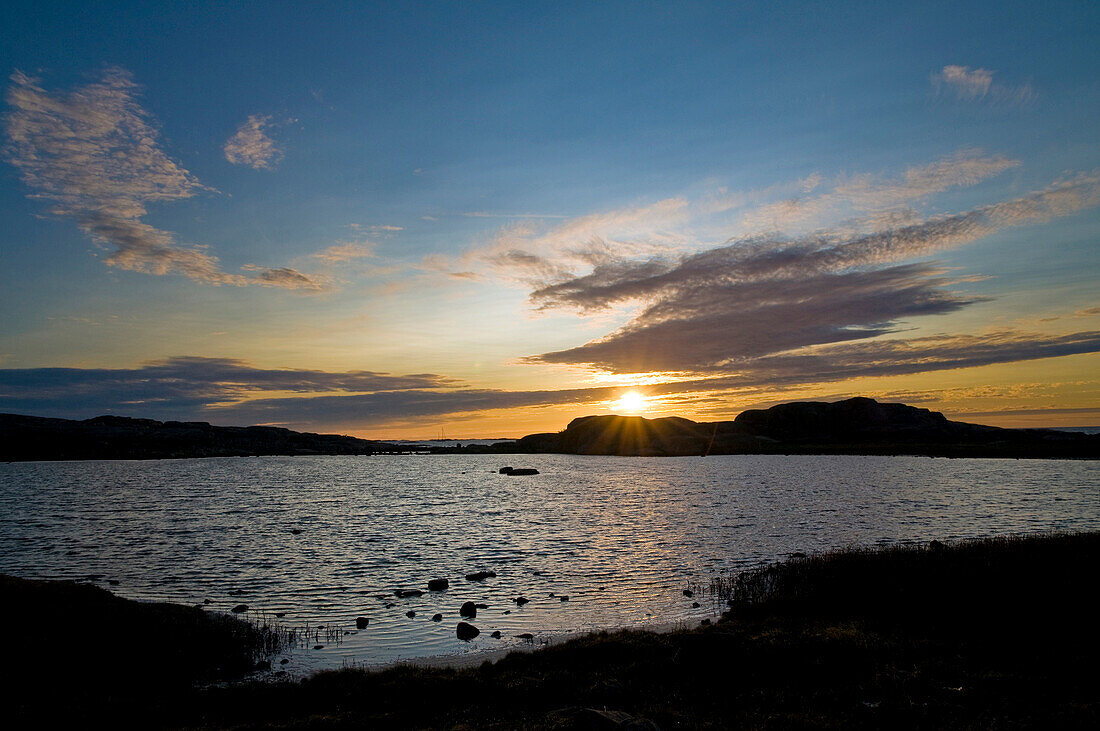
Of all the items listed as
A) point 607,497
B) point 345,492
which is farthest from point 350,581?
point 345,492

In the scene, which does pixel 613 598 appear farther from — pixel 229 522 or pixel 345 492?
pixel 345 492

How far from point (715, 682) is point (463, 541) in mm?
37492

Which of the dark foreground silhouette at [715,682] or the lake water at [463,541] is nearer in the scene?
the dark foreground silhouette at [715,682]

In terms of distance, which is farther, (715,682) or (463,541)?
(463,541)

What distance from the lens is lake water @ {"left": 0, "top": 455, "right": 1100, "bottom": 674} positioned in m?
28.6

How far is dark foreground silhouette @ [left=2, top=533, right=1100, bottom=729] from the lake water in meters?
4.72

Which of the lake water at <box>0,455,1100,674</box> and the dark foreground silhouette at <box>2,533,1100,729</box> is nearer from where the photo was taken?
the dark foreground silhouette at <box>2,533,1100,729</box>

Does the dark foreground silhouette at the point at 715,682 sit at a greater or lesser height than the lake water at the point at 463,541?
greater

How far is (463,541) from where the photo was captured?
5162cm

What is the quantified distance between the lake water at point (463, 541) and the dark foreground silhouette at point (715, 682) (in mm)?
4724

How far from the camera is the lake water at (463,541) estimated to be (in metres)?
28.6

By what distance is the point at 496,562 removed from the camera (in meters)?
41.8

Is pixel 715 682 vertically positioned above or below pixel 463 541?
above

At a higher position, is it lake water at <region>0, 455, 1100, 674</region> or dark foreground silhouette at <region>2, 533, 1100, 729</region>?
dark foreground silhouette at <region>2, 533, 1100, 729</region>
